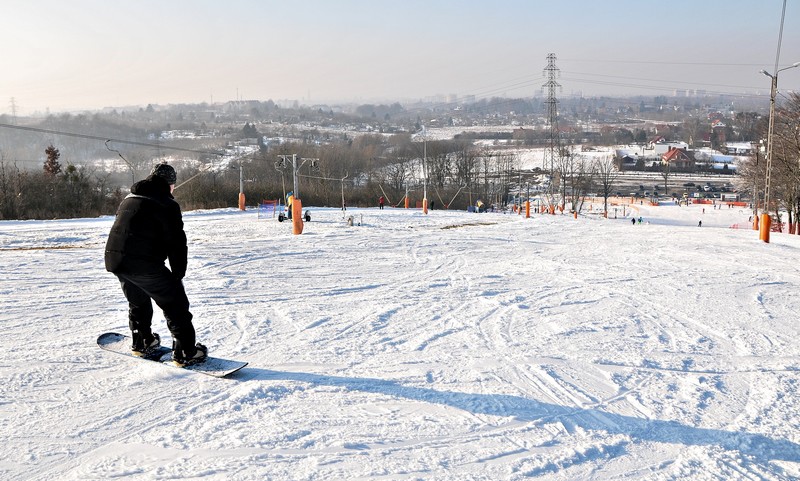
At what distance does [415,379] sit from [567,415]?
130 cm

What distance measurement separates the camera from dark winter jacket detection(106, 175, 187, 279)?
4.69m

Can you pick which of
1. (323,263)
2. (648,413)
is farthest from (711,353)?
(323,263)

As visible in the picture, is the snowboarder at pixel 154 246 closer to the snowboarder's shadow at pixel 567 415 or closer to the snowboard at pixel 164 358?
the snowboard at pixel 164 358

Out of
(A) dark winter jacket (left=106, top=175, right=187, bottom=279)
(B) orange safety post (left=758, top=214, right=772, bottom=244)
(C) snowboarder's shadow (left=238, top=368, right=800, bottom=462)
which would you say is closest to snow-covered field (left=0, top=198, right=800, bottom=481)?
(C) snowboarder's shadow (left=238, top=368, right=800, bottom=462)

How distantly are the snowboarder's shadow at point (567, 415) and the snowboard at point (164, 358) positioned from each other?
11cm

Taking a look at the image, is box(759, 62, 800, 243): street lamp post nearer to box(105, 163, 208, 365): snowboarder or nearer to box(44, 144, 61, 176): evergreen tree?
box(105, 163, 208, 365): snowboarder

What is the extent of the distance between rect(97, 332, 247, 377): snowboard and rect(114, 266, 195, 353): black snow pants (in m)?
0.17

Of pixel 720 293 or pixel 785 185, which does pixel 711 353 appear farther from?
pixel 785 185

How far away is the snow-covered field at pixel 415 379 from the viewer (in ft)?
11.6

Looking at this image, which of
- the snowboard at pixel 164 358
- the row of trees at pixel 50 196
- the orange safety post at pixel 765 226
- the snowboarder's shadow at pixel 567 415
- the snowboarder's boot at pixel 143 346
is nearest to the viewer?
the snowboarder's shadow at pixel 567 415

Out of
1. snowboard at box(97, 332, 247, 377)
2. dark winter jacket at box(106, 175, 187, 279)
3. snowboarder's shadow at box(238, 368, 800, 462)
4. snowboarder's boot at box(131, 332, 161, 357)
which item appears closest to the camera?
snowboarder's shadow at box(238, 368, 800, 462)

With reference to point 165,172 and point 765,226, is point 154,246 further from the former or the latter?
point 765,226

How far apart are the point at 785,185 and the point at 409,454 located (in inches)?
1625

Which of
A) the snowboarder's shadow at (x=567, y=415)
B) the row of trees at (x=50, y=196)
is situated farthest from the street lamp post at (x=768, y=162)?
the row of trees at (x=50, y=196)
